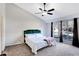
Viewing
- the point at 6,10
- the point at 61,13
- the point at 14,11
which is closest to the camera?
the point at 6,10

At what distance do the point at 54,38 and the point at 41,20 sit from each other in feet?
2.17

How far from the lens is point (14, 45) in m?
2.42

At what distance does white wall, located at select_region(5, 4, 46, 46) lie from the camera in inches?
93.9

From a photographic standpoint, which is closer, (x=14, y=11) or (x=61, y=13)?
(x=14, y=11)

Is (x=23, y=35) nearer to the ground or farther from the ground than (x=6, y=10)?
nearer to the ground

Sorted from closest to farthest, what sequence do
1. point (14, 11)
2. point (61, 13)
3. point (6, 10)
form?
point (6, 10), point (14, 11), point (61, 13)

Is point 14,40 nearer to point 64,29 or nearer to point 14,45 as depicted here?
point 14,45

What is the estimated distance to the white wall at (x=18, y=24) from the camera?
2386 millimetres

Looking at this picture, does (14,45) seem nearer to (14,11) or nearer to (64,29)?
(14,11)

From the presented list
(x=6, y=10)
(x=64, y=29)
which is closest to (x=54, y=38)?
(x=64, y=29)

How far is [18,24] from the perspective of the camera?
2.63 meters

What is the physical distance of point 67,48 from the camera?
226 cm

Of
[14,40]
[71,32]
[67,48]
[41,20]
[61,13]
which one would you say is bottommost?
[67,48]

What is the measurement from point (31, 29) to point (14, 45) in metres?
0.68
